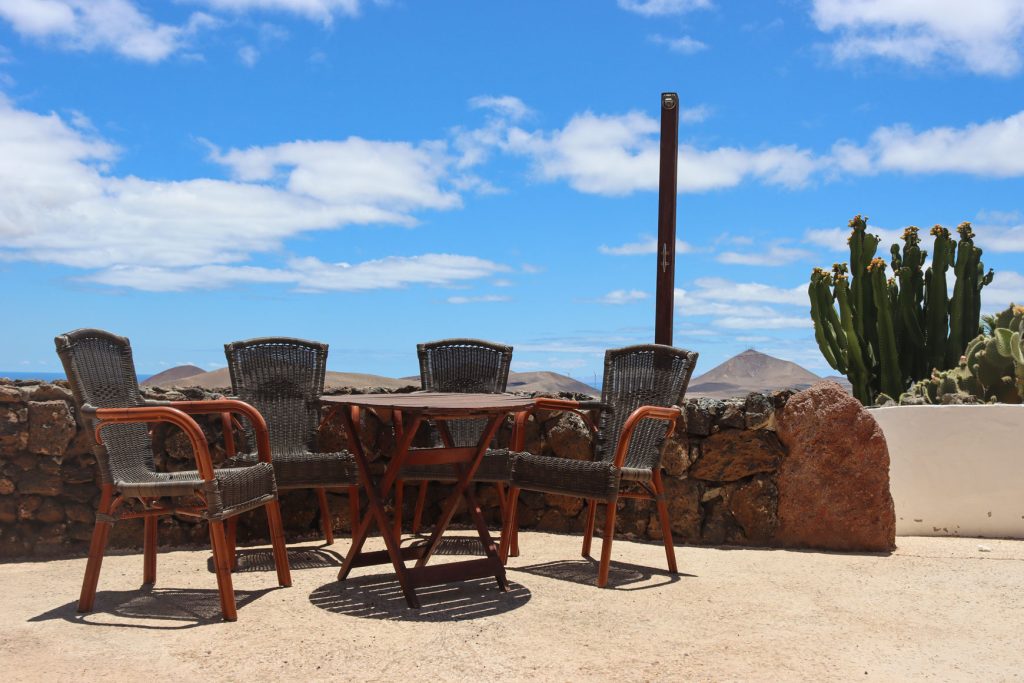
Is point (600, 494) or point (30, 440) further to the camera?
point (30, 440)

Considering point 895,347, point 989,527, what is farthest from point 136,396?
point 895,347

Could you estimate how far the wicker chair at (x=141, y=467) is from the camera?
3.58 metres

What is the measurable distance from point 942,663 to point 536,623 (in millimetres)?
1425

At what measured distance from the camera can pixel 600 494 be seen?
4203 mm

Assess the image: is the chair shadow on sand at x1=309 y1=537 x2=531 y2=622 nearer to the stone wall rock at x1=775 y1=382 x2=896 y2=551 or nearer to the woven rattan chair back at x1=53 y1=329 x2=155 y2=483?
the woven rattan chair back at x1=53 y1=329 x2=155 y2=483

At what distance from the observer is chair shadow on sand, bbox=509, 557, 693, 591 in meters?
4.29

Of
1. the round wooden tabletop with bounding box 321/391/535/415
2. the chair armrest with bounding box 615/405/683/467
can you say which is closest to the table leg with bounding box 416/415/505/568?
the round wooden tabletop with bounding box 321/391/535/415

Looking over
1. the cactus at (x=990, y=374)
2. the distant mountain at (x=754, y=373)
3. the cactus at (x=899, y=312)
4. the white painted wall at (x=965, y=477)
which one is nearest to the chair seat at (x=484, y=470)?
the white painted wall at (x=965, y=477)

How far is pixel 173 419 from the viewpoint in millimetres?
3521

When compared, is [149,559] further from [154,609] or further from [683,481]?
[683,481]

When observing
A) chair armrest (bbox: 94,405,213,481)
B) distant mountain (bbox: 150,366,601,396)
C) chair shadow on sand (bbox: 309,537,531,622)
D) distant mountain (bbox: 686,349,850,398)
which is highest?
distant mountain (bbox: 686,349,850,398)

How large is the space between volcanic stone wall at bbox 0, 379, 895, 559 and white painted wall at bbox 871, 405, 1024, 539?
893 millimetres

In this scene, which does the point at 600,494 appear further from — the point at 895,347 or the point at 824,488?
the point at 895,347

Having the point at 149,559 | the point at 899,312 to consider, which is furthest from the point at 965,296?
the point at 149,559
